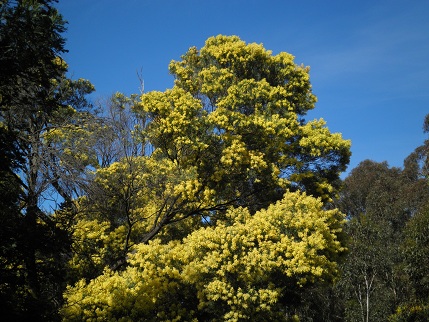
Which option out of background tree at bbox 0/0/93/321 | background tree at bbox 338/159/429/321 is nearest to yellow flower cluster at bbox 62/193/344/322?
background tree at bbox 0/0/93/321

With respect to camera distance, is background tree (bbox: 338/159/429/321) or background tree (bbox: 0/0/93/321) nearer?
background tree (bbox: 0/0/93/321)

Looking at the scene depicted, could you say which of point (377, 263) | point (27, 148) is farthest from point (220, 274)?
point (377, 263)

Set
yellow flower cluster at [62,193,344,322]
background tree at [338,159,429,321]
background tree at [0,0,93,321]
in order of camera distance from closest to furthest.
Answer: background tree at [0,0,93,321]
yellow flower cluster at [62,193,344,322]
background tree at [338,159,429,321]

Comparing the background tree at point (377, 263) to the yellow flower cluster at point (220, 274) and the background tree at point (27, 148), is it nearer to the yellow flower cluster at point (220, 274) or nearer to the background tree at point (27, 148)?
the yellow flower cluster at point (220, 274)

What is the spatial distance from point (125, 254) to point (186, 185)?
10.2ft

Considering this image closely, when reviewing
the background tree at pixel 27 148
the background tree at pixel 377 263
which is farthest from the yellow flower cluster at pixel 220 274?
the background tree at pixel 377 263

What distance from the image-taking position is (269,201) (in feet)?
52.6

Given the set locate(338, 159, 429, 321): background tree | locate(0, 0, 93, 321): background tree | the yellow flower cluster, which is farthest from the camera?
locate(338, 159, 429, 321): background tree

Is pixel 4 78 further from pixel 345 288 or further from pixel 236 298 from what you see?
pixel 345 288

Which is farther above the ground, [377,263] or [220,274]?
[377,263]

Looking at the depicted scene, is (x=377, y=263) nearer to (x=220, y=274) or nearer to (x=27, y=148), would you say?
(x=220, y=274)

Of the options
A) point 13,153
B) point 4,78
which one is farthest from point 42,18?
point 13,153

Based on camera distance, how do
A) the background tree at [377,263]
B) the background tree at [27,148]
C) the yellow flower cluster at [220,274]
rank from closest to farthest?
the background tree at [27,148], the yellow flower cluster at [220,274], the background tree at [377,263]

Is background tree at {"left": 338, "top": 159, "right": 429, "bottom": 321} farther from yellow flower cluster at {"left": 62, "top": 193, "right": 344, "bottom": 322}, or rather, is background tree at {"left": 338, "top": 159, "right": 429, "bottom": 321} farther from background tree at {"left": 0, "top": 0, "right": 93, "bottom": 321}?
background tree at {"left": 0, "top": 0, "right": 93, "bottom": 321}
